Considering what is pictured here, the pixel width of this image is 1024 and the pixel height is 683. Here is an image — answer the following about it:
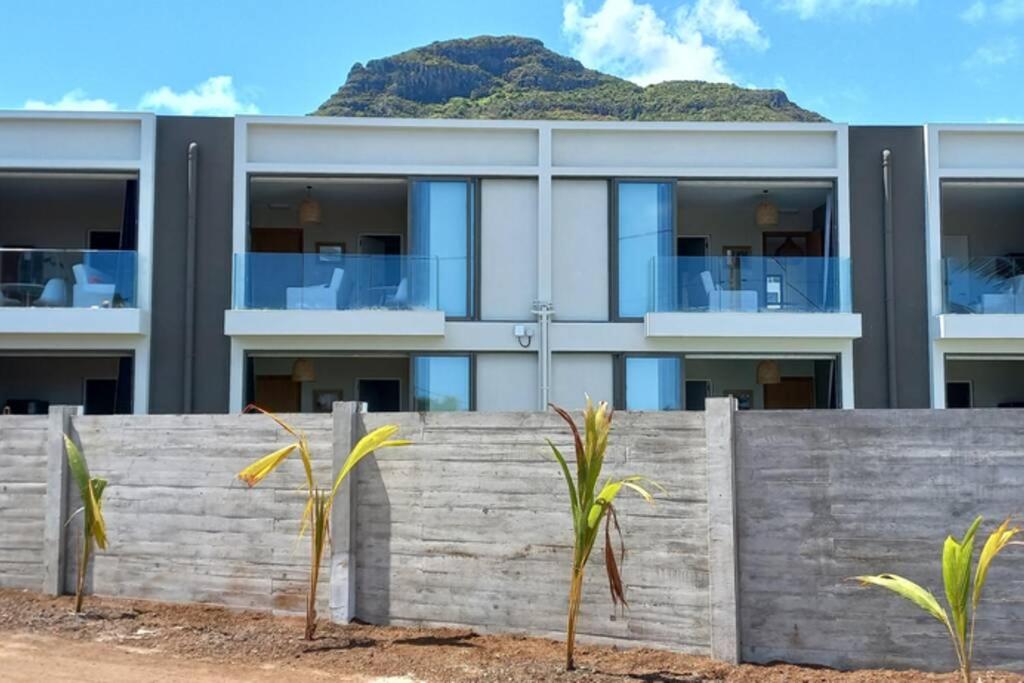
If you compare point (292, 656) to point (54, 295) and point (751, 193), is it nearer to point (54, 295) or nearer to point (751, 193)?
point (54, 295)

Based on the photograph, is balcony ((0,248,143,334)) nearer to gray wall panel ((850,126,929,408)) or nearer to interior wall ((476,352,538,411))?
interior wall ((476,352,538,411))

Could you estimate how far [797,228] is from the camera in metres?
20.1

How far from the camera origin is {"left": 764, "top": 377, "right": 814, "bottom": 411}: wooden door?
20250 millimetres

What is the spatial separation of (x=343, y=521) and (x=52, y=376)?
1473 cm

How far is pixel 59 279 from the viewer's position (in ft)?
53.2

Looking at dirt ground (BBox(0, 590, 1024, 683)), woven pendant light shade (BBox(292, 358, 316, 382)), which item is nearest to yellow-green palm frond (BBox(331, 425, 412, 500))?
dirt ground (BBox(0, 590, 1024, 683))

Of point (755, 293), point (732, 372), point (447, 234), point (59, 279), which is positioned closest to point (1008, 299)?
point (755, 293)

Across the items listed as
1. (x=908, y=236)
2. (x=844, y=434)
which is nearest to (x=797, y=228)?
(x=908, y=236)

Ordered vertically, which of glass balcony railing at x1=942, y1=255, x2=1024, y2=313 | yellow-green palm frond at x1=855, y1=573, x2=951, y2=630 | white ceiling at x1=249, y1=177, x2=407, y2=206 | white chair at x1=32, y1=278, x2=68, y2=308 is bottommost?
yellow-green palm frond at x1=855, y1=573, x2=951, y2=630

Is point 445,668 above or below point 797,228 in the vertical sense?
below

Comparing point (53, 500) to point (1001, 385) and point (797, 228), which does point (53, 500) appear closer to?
point (797, 228)

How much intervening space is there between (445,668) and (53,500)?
460 cm

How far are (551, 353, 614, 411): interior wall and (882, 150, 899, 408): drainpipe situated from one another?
4.82m

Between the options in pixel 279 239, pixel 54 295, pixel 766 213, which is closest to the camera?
pixel 54 295
